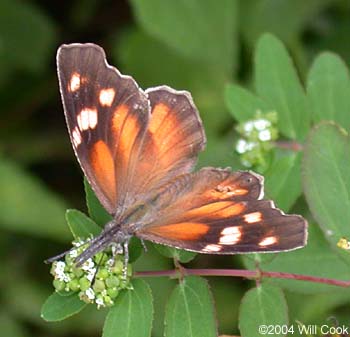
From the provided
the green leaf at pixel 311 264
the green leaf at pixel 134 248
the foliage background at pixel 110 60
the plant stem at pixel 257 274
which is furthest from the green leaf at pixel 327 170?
the foliage background at pixel 110 60

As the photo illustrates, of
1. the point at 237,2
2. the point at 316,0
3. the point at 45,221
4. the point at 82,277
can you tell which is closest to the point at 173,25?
the point at 237,2

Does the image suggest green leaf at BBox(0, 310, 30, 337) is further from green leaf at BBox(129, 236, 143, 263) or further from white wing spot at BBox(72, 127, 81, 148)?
white wing spot at BBox(72, 127, 81, 148)

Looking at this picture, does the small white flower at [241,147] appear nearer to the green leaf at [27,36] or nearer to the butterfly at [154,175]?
the butterfly at [154,175]

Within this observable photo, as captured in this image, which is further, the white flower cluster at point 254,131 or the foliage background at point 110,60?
the foliage background at point 110,60

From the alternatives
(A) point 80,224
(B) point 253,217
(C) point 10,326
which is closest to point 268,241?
(B) point 253,217

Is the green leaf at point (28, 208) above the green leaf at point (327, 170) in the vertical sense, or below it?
above

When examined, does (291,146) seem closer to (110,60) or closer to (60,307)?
(60,307)

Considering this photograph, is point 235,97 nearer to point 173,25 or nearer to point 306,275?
point 306,275
